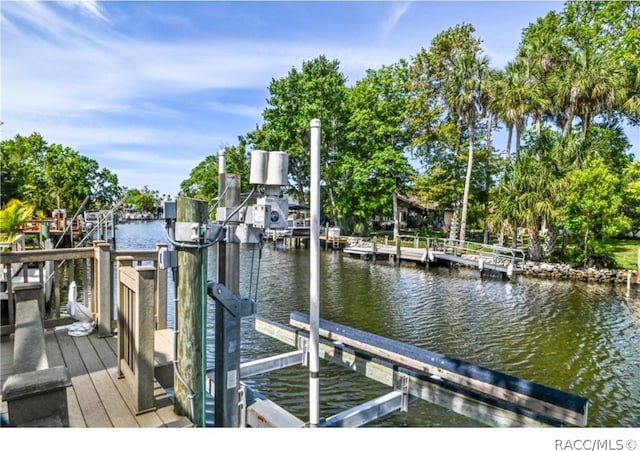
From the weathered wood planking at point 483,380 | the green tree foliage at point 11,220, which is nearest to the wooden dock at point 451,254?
the weathered wood planking at point 483,380

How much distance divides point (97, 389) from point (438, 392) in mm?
2305

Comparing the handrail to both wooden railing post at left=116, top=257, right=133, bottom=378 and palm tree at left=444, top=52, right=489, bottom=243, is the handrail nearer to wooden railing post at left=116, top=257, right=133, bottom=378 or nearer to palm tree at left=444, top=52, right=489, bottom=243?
palm tree at left=444, top=52, right=489, bottom=243

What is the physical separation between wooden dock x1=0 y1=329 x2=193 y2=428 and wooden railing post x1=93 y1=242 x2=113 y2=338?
12 centimetres

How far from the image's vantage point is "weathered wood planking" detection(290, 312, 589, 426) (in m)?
2.20

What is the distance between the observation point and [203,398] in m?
2.44

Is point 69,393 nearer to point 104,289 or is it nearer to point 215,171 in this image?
point 104,289

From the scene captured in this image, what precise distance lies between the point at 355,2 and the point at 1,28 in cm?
326

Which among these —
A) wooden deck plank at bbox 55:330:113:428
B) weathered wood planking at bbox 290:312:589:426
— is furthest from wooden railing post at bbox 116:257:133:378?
weathered wood planking at bbox 290:312:589:426

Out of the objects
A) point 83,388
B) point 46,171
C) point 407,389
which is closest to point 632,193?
point 407,389

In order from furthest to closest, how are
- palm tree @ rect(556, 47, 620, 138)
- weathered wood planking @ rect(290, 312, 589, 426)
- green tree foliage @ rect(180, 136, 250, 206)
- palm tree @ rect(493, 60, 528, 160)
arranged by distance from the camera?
green tree foliage @ rect(180, 136, 250, 206), palm tree @ rect(493, 60, 528, 160), palm tree @ rect(556, 47, 620, 138), weathered wood planking @ rect(290, 312, 589, 426)

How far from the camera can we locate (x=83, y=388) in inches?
102

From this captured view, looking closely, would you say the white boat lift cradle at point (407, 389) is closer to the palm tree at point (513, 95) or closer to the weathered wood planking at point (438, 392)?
the weathered wood planking at point (438, 392)
